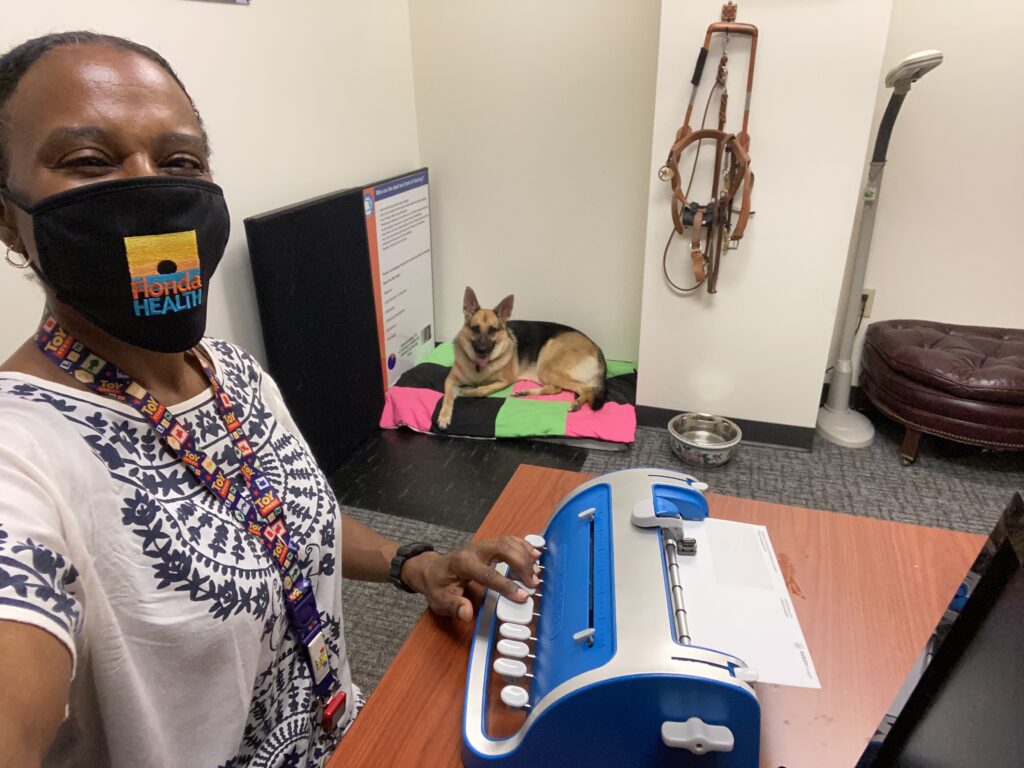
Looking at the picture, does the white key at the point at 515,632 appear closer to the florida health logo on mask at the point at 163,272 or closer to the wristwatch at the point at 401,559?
the wristwatch at the point at 401,559

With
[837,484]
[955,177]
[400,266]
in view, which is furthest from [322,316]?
[955,177]

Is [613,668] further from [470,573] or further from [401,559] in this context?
[401,559]

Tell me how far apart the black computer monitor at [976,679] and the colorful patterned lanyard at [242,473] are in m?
0.66

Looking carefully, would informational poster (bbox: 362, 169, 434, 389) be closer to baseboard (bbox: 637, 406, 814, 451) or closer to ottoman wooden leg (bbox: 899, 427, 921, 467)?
baseboard (bbox: 637, 406, 814, 451)

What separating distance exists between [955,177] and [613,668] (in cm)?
301

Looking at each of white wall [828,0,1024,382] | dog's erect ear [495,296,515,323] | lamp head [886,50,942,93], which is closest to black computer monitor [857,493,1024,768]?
lamp head [886,50,942,93]

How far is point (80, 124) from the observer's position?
Answer: 0.63 meters

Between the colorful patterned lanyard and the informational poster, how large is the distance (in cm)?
216

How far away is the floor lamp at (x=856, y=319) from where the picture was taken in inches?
99.3

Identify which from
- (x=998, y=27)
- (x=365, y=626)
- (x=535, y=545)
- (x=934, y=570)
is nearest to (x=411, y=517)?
(x=365, y=626)

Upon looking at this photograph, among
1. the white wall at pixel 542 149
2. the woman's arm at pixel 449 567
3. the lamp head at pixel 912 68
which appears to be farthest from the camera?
the white wall at pixel 542 149

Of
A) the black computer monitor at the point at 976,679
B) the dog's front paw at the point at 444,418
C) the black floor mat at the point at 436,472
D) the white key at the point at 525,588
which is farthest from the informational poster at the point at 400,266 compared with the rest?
the black computer monitor at the point at 976,679

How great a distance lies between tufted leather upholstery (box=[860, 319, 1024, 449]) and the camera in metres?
2.47

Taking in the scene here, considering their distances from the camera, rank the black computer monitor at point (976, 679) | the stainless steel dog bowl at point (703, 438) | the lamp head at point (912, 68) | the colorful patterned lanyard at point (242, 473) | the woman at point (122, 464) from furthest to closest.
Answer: the stainless steel dog bowl at point (703, 438) < the lamp head at point (912, 68) < the colorful patterned lanyard at point (242, 473) < the woman at point (122, 464) < the black computer monitor at point (976, 679)
